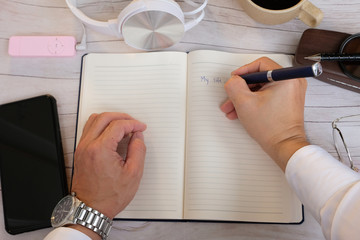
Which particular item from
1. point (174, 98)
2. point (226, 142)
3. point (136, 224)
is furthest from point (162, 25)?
point (136, 224)

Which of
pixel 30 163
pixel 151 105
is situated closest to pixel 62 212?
pixel 30 163

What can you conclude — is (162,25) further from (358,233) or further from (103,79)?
(358,233)

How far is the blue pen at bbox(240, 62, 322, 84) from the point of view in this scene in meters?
0.47

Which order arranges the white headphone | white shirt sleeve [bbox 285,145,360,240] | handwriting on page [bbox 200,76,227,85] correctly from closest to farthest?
white shirt sleeve [bbox 285,145,360,240] < the white headphone < handwriting on page [bbox 200,76,227,85]

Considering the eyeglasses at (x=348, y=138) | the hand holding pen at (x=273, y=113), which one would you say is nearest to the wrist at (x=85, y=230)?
the hand holding pen at (x=273, y=113)

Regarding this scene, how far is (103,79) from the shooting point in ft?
2.17

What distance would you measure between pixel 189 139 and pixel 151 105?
0.11 meters

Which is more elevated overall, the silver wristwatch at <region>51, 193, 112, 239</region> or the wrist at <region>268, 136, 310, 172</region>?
the wrist at <region>268, 136, 310, 172</region>

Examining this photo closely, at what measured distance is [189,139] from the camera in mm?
621

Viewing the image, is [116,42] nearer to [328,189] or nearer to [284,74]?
[284,74]

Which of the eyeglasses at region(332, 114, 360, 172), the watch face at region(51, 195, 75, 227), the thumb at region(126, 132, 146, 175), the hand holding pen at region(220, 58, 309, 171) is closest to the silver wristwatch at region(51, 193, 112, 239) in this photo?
the watch face at region(51, 195, 75, 227)

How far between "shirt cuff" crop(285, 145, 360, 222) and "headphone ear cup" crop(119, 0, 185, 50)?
34 centimetres

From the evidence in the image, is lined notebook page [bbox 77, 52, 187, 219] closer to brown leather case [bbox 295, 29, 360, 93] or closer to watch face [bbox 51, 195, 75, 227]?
watch face [bbox 51, 195, 75, 227]

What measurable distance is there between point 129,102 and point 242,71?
251 mm
